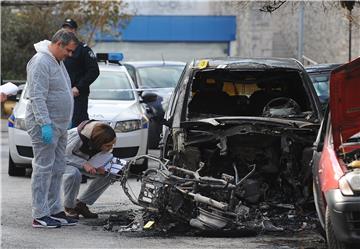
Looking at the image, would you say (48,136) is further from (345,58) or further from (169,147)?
(345,58)

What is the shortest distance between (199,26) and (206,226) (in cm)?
3625

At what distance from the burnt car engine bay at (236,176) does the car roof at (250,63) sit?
0.56 meters

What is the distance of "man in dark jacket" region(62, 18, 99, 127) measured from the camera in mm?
11266

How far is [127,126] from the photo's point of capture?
39.9 feet

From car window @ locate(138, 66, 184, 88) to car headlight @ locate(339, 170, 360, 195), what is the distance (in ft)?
35.8

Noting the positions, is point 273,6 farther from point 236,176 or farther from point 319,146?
point 319,146

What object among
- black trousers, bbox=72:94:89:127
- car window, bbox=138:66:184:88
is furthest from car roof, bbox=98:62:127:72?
car window, bbox=138:66:184:88

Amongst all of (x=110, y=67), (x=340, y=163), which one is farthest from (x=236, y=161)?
(x=110, y=67)

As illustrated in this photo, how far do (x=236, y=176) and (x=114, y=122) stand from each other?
4.06 m

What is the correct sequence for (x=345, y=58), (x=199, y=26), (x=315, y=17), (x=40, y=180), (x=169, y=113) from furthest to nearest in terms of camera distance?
1. (x=199, y=26)
2. (x=315, y=17)
3. (x=345, y=58)
4. (x=169, y=113)
5. (x=40, y=180)

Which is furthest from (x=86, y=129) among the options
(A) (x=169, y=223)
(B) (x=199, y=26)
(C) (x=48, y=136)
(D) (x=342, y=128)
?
(B) (x=199, y=26)

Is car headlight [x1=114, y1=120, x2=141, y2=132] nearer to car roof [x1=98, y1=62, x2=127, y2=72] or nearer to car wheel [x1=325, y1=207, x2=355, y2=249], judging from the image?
car roof [x1=98, y1=62, x2=127, y2=72]

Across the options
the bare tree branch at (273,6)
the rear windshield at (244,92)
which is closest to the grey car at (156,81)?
the bare tree branch at (273,6)

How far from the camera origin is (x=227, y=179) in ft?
25.8
